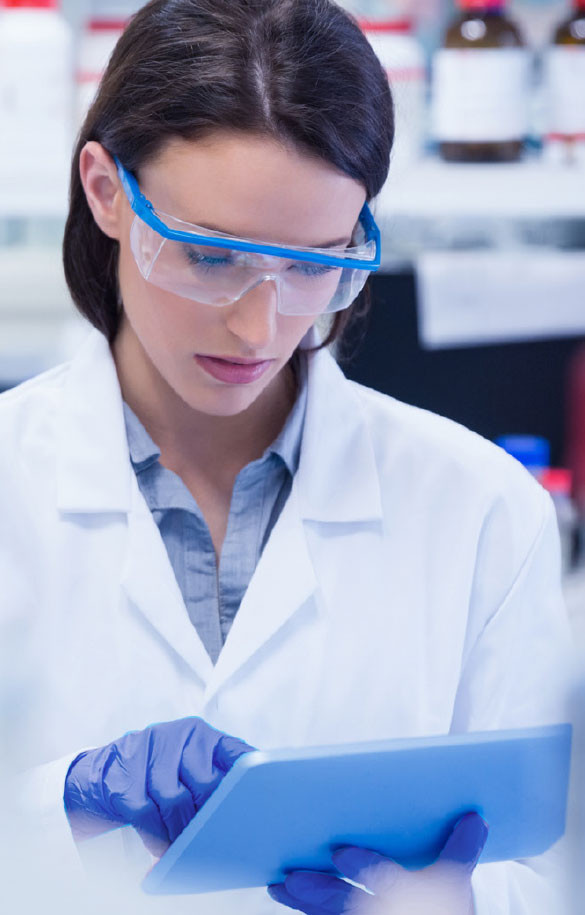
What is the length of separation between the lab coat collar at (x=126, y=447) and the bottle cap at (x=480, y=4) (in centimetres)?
57

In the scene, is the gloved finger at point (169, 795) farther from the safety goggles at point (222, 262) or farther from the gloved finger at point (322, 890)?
the safety goggles at point (222, 262)

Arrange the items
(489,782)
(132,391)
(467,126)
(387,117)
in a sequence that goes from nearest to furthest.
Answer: (489,782) → (387,117) → (132,391) → (467,126)

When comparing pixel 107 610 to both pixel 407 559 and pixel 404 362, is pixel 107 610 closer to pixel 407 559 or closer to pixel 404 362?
pixel 407 559

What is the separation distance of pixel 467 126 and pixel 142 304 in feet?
1.99

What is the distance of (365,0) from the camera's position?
163 cm

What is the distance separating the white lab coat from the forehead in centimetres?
28

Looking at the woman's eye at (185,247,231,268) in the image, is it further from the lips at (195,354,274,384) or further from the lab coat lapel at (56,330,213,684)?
the lab coat lapel at (56,330,213,684)

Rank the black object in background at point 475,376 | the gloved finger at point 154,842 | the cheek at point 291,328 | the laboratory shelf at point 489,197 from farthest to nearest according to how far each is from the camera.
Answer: the black object in background at point 475,376 → the laboratory shelf at point 489,197 → the cheek at point 291,328 → the gloved finger at point 154,842

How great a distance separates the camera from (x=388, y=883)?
79 cm

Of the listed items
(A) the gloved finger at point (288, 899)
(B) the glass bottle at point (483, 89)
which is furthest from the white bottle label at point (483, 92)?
(A) the gloved finger at point (288, 899)

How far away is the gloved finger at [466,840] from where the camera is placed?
0.80m

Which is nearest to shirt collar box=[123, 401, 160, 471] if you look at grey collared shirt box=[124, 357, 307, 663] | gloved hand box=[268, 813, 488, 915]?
grey collared shirt box=[124, 357, 307, 663]

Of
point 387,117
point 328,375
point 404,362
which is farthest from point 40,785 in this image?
point 404,362

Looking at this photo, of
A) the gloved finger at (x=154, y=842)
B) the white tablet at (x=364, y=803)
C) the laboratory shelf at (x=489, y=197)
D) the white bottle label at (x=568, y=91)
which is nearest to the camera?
the white tablet at (x=364, y=803)
